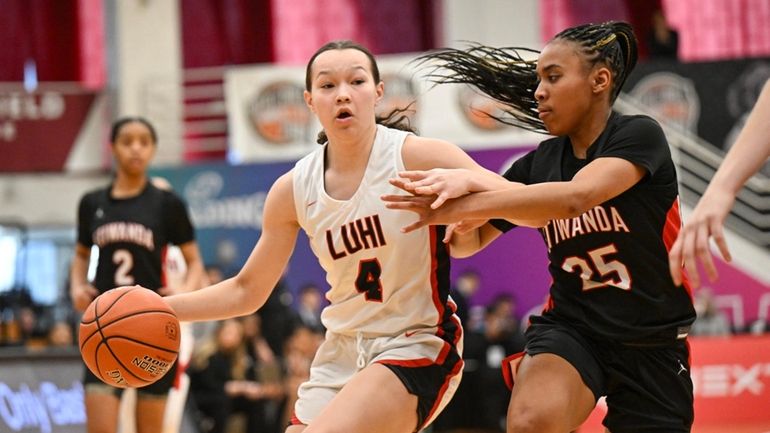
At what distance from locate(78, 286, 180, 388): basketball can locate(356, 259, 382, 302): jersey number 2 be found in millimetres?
720

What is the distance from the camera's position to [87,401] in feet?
19.7

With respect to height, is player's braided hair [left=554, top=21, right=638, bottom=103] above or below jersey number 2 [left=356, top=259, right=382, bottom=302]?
above

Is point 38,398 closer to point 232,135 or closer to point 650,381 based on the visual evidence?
point 650,381

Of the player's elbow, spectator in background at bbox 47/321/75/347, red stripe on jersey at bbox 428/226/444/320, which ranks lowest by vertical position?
spectator in background at bbox 47/321/75/347

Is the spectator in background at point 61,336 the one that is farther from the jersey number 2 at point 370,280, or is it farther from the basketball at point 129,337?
the jersey number 2 at point 370,280

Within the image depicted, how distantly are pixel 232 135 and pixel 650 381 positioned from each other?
1083 cm

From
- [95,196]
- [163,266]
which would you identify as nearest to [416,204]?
[163,266]

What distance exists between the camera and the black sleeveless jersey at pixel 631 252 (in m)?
4.05

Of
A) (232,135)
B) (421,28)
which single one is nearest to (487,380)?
(232,135)

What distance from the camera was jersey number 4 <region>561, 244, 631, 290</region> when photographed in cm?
407

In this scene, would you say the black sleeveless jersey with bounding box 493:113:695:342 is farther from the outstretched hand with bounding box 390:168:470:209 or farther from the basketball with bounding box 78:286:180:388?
the basketball with bounding box 78:286:180:388

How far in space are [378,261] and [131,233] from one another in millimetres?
2632

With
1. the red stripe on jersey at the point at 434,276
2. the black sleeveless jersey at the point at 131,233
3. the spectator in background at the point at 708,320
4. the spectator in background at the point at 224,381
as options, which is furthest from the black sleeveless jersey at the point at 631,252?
the spectator in background at the point at 708,320

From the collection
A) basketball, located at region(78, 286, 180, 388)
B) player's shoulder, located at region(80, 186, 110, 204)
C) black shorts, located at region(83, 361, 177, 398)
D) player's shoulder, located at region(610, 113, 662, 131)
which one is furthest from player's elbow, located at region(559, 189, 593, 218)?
player's shoulder, located at region(80, 186, 110, 204)
